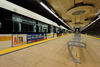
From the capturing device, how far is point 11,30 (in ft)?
11.4

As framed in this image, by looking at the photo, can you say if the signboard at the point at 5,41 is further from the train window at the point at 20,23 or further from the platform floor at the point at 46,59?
the platform floor at the point at 46,59

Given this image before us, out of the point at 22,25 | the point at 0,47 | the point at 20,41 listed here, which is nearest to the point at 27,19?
the point at 22,25

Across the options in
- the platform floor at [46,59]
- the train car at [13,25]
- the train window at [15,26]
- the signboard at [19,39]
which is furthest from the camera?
the signboard at [19,39]

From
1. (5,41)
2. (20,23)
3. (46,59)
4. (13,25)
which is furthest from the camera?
(20,23)

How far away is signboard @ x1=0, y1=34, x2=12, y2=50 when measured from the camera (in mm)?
3053

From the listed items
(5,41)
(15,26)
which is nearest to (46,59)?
(5,41)

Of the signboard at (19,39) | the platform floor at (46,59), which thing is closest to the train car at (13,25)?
the signboard at (19,39)

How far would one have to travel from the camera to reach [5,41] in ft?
10.6

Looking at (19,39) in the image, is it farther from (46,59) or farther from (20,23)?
(46,59)

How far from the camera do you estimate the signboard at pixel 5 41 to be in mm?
3053

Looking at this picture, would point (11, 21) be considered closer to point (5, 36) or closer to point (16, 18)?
point (16, 18)

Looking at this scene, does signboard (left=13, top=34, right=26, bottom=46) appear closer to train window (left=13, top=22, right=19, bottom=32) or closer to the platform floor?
train window (left=13, top=22, right=19, bottom=32)

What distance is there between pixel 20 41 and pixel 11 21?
1766 mm

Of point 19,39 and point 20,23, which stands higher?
point 20,23
